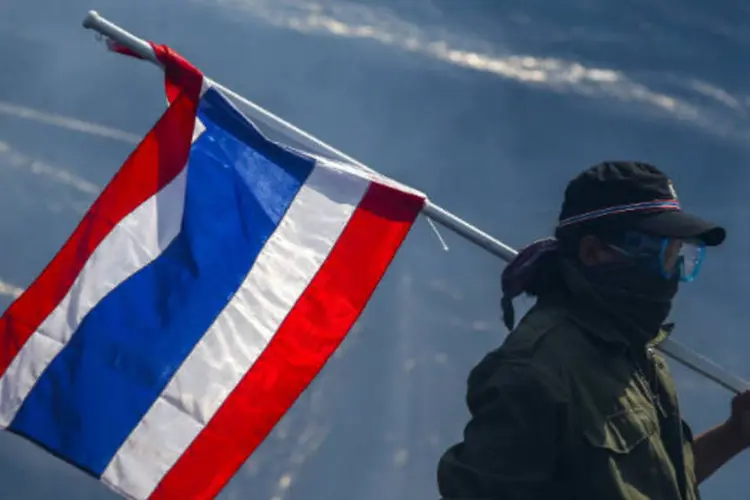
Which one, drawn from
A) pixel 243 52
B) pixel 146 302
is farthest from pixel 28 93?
pixel 146 302

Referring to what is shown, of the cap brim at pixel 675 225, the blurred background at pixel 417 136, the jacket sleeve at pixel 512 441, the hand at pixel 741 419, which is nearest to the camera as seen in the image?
the jacket sleeve at pixel 512 441

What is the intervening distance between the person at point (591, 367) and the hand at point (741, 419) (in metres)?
0.31

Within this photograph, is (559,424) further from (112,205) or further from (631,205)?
(112,205)

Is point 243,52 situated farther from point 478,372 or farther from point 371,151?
point 478,372

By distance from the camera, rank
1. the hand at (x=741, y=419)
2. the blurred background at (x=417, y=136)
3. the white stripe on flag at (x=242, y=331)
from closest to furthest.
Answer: the hand at (x=741, y=419), the white stripe on flag at (x=242, y=331), the blurred background at (x=417, y=136)

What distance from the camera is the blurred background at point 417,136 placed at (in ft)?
13.1

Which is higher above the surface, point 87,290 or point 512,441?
point 512,441

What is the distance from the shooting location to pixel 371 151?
4578mm

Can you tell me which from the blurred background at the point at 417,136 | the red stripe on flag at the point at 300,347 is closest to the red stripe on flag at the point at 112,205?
the red stripe on flag at the point at 300,347

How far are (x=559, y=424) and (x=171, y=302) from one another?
1.03 m

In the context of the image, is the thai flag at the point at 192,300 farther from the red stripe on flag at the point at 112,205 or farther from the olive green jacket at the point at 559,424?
the olive green jacket at the point at 559,424

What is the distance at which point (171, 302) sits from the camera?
2.49m

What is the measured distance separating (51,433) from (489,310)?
82.7 inches

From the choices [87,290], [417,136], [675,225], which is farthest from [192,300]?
[417,136]
